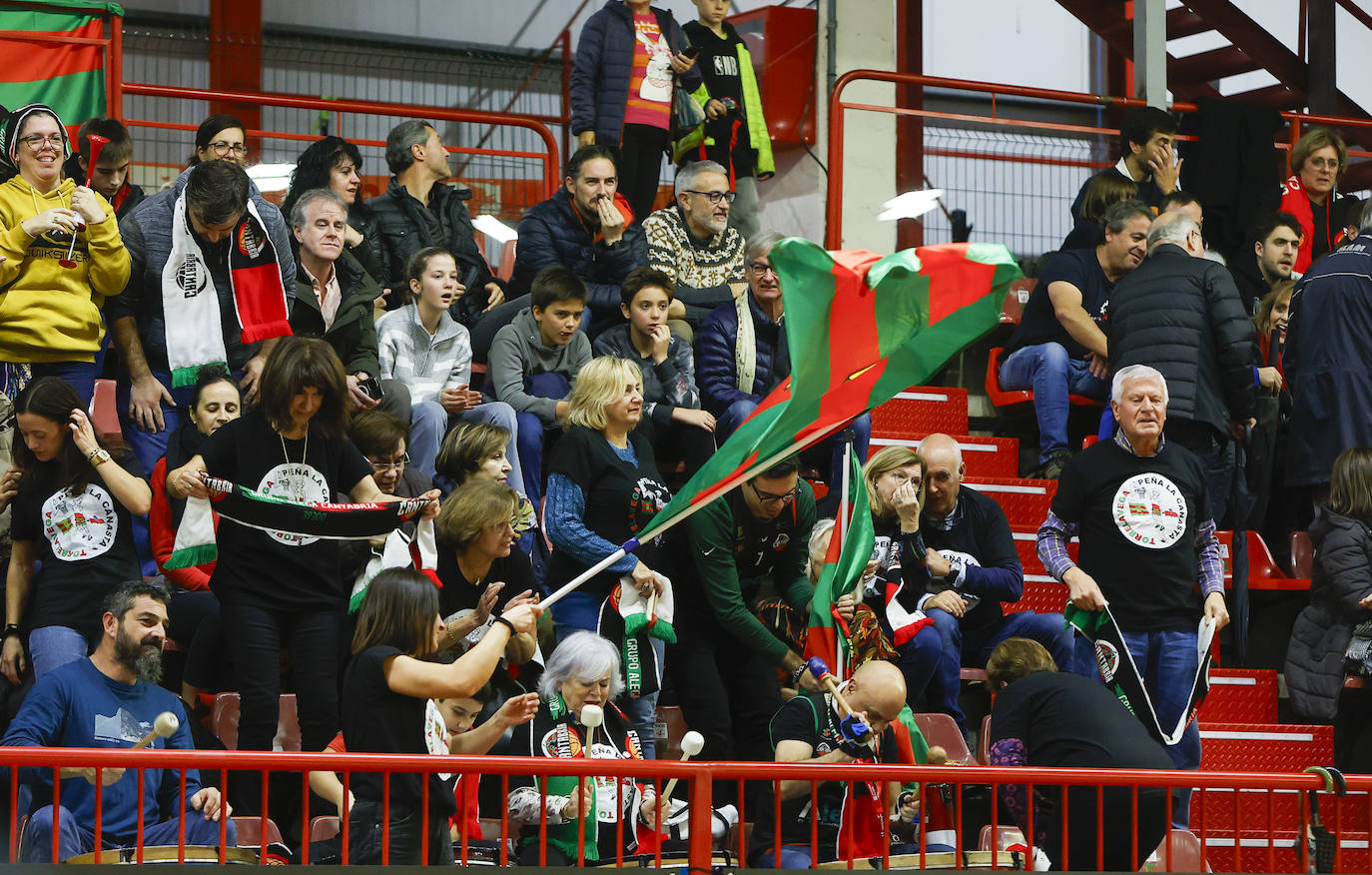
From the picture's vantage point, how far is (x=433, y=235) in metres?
8.66

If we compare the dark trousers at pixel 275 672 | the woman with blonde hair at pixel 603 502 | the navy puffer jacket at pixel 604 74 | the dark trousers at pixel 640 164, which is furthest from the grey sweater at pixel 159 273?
the dark trousers at pixel 640 164

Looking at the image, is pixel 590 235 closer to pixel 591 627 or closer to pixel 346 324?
pixel 346 324

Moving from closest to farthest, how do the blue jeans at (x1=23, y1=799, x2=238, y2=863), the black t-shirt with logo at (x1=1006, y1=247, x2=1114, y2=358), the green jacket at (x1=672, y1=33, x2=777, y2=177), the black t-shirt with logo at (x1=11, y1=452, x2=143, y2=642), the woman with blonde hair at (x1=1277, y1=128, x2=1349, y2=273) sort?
the blue jeans at (x1=23, y1=799, x2=238, y2=863), the black t-shirt with logo at (x1=11, y1=452, x2=143, y2=642), the black t-shirt with logo at (x1=1006, y1=247, x2=1114, y2=358), the green jacket at (x1=672, y1=33, x2=777, y2=177), the woman with blonde hair at (x1=1277, y1=128, x2=1349, y2=273)

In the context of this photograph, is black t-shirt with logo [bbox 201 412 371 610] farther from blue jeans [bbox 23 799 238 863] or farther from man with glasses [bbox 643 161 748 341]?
man with glasses [bbox 643 161 748 341]

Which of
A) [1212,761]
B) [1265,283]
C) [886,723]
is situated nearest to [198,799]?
[886,723]

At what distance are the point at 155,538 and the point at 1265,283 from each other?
647 centimetres

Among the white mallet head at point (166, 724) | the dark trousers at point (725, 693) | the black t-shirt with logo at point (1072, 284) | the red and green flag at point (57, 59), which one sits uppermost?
the red and green flag at point (57, 59)

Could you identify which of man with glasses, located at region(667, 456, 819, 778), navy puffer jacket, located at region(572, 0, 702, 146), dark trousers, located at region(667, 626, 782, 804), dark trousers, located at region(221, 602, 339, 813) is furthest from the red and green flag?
dark trousers, located at region(667, 626, 782, 804)

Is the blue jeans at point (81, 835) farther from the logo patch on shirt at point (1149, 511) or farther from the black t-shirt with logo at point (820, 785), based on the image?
the logo patch on shirt at point (1149, 511)

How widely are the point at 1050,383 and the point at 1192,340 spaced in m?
0.86

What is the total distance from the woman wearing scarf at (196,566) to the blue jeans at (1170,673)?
3.30 meters

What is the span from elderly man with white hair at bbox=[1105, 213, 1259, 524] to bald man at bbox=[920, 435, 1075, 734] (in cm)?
107

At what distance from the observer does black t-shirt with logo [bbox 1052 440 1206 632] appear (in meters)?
7.21

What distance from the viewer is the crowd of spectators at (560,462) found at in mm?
5719
